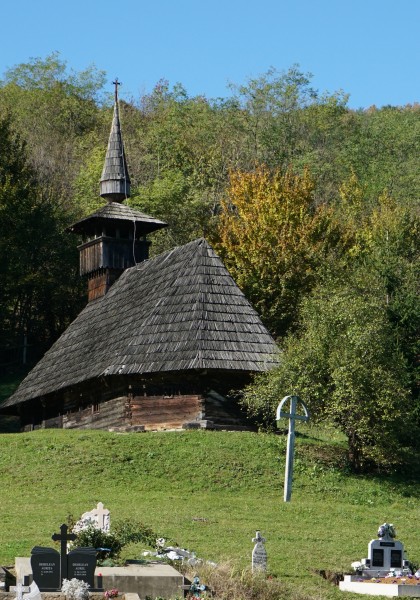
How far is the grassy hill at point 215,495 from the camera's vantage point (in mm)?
19719

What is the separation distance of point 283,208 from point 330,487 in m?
19.8

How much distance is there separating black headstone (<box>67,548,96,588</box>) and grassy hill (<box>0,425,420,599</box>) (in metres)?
2.17

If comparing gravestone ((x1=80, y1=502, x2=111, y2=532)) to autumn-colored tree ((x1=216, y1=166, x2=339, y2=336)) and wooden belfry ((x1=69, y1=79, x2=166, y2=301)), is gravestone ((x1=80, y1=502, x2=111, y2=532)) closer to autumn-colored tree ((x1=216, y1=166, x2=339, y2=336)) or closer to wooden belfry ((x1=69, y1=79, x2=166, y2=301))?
wooden belfry ((x1=69, y1=79, x2=166, y2=301))

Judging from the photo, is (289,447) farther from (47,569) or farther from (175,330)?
(47,569)

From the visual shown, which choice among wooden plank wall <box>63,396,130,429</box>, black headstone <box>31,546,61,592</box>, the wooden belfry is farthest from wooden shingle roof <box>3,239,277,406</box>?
black headstone <box>31,546,61,592</box>

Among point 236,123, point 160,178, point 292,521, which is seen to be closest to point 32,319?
point 160,178

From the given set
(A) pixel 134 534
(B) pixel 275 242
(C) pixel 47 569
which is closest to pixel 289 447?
(A) pixel 134 534

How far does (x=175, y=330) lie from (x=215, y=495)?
813 centimetres

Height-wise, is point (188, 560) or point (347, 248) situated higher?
point (347, 248)

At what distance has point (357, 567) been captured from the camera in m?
18.5

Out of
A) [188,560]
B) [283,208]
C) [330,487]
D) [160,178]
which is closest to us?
[188,560]

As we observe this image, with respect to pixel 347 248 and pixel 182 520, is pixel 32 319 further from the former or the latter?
pixel 182 520

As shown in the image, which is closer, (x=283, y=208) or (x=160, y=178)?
(x=283, y=208)

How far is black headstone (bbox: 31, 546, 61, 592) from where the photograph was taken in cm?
1523
